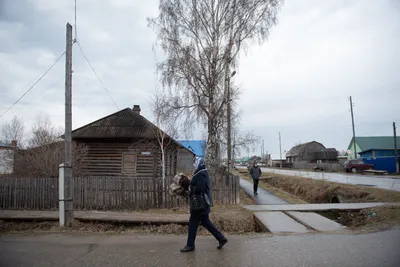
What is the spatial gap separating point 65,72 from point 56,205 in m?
5.31

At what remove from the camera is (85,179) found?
10.8 metres

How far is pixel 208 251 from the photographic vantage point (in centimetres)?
545

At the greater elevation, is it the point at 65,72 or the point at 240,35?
the point at 240,35

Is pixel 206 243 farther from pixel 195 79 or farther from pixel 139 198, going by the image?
pixel 195 79

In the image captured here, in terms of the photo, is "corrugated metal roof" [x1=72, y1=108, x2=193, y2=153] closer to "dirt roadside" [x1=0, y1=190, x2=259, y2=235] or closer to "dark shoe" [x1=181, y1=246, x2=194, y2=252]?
"dirt roadside" [x1=0, y1=190, x2=259, y2=235]

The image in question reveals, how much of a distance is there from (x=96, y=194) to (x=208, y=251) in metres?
6.53

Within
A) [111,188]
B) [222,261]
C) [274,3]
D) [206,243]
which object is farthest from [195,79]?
[222,261]

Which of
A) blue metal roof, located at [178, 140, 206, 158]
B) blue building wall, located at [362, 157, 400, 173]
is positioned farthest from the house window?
blue building wall, located at [362, 157, 400, 173]

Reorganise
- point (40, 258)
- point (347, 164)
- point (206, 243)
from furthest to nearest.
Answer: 1. point (347, 164)
2. point (206, 243)
3. point (40, 258)

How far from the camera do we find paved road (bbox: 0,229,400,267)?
15.8 feet

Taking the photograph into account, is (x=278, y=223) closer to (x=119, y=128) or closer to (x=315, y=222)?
(x=315, y=222)

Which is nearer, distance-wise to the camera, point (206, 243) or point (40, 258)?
point (40, 258)

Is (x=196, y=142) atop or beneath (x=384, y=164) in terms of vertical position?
atop

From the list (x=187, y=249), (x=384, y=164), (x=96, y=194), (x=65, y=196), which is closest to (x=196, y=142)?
(x=96, y=194)
